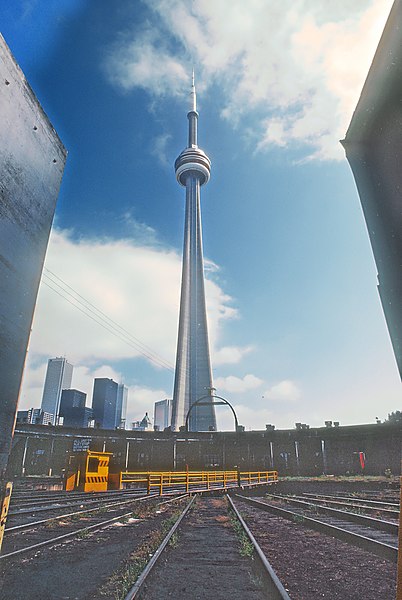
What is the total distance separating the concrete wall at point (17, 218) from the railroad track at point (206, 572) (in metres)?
3.52

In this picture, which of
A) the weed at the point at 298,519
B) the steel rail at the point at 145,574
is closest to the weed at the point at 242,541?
the steel rail at the point at 145,574

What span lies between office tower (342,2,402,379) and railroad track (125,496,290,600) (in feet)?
12.2

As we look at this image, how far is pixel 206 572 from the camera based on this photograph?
516 cm

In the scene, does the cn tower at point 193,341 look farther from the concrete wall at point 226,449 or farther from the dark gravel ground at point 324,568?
the dark gravel ground at point 324,568

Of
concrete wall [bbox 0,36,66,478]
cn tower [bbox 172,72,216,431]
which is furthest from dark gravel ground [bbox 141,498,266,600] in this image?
cn tower [bbox 172,72,216,431]

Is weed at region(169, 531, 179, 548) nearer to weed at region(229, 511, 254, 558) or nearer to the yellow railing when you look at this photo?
weed at region(229, 511, 254, 558)

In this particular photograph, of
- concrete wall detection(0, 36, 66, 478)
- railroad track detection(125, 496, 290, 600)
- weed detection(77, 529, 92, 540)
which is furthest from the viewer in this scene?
weed detection(77, 529, 92, 540)

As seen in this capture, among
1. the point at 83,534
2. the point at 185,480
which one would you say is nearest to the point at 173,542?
the point at 83,534

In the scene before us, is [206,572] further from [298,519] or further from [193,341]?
[193,341]

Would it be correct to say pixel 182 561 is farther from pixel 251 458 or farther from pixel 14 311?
pixel 251 458

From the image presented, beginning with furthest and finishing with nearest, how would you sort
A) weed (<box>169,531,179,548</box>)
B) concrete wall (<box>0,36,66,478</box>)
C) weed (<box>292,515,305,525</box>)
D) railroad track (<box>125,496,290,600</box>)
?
weed (<box>292,515,305,525</box>) → weed (<box>169,531,179,548</box>) → railroad track (<box>125,496,290,600</box>) → concrete wall (<box>0,36,66,478</box>)

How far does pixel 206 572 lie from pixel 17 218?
5.64m

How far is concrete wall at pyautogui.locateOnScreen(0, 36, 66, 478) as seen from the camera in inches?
67.1

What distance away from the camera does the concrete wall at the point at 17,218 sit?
67.1 inches
